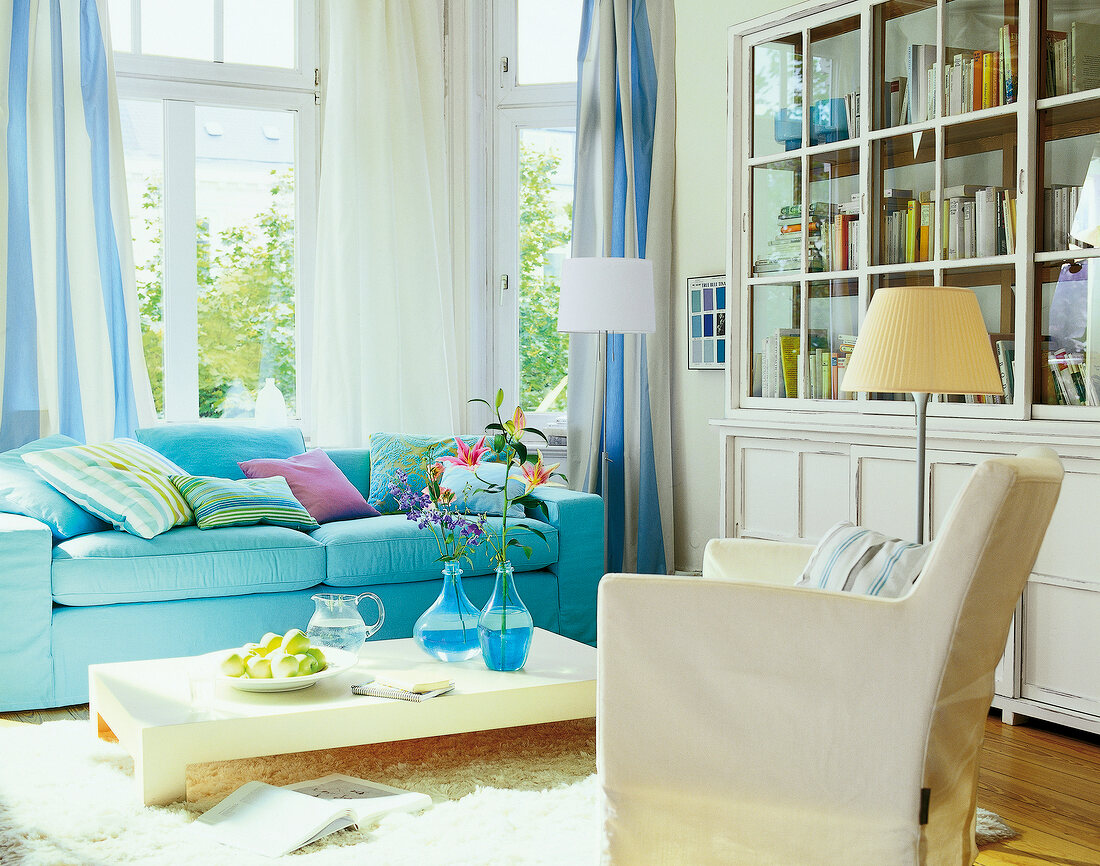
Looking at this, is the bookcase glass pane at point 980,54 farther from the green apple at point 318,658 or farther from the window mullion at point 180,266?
the window mullion at point 180,266

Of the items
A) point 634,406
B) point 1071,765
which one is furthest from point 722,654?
point 634,406

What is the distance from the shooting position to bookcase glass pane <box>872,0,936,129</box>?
3221 millimetres

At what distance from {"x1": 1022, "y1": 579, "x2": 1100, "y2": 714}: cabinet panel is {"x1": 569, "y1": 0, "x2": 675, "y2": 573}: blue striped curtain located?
1.95 m

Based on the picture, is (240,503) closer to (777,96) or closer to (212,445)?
(212,445)

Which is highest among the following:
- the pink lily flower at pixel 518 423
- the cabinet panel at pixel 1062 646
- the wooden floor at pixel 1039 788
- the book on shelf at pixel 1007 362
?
the book on shelf at pixel 1007 362

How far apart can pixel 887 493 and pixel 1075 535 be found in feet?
1.93

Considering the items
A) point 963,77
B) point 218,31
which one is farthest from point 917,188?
point 218,31

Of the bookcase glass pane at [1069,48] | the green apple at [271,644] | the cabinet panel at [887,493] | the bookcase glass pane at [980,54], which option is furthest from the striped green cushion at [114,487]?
the bookcase glass pane at [1069,48]

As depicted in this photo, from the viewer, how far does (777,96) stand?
12.3 ft

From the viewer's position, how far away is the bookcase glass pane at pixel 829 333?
11.5 ft

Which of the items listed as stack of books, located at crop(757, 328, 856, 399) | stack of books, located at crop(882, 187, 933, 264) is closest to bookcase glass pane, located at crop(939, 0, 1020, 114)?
stack of books, located at crop(882, 187, 933, 264)

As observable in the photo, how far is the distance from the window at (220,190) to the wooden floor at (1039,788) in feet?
6.49

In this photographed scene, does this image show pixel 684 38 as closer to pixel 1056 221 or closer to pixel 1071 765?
Result: pixel 1056 221

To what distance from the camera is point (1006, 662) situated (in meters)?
2.96
